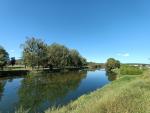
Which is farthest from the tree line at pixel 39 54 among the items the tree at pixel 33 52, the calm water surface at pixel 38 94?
the calm water surface at pixel 38 94

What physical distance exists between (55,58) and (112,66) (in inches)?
1884

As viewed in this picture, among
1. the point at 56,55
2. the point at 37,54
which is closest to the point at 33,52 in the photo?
the point at 37,54

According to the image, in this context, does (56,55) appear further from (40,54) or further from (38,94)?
(38,94)

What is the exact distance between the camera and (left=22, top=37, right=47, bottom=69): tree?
7350cm

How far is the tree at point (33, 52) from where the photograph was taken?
7350 cm

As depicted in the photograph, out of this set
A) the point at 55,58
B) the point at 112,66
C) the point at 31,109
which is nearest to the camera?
the point at 31,109

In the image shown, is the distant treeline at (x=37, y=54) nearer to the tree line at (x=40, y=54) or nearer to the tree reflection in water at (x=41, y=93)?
the tree line at (x=40, y=54)

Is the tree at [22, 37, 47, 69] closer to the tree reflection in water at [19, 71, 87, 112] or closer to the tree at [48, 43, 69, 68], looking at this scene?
the tree at [48, 43, 69, 68]

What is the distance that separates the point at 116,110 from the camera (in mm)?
8852

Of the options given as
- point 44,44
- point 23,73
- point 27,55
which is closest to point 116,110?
point 23,73

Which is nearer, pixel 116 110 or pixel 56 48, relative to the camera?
pixel 116 110

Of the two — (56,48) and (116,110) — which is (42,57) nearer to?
(56,48)

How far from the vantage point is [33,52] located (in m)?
75.4

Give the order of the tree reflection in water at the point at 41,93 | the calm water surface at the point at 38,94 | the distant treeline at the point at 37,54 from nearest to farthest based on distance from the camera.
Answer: the calm water surface at the point at 38,94
the tree reflection in water at the point at 41,93
the distant treeline at the point at 37,54
